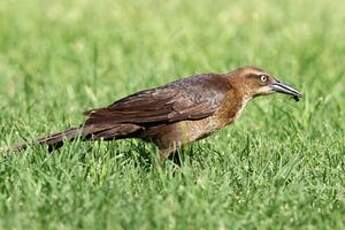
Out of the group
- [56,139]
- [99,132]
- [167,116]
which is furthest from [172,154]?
[56,139]

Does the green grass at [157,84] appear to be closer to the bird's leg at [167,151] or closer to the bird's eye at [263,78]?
the bird's leg at [167,151]

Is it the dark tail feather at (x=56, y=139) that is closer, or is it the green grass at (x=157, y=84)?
the green grass at (x=157, y=84)

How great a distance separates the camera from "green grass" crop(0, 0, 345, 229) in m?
5.79

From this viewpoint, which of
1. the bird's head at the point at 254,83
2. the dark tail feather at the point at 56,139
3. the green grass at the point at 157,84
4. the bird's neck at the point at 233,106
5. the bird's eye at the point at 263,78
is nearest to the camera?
the green grass at the point at 157,84

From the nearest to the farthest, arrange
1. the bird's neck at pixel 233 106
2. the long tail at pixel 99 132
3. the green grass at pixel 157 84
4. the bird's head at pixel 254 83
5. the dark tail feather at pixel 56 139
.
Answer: the green grass at pixel 157 84 → the dark tail feather at pixel 56 139 → the long tail at pixel 99 132 → the bird's neck at pixel 233 106 → the bird's head at pixel 254 83

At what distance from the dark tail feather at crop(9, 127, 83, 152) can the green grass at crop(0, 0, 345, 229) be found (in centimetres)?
13

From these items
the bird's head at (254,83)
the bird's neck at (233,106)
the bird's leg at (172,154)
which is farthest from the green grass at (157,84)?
the bird's head at (254,83)

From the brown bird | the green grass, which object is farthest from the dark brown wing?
the green grass

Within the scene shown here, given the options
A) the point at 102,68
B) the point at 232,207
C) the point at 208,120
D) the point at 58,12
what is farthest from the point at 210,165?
the point at 58,12

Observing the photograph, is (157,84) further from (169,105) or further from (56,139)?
(56,139)

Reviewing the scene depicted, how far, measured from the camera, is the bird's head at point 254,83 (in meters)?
7.52

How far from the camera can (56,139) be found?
7.04m

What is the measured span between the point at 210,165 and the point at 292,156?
53cm

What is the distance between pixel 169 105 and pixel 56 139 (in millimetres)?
738
